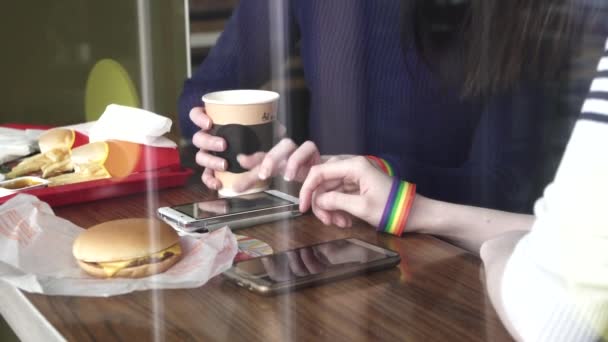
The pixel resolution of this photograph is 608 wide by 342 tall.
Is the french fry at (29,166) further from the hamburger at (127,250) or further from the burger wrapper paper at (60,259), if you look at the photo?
the hamburger at (127,250)

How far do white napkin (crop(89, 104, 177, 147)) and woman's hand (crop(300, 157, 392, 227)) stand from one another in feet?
0.91

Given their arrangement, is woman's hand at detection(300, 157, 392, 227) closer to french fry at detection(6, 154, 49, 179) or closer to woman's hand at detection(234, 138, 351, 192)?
woman's hand at detection(234, 138, 351, 192)

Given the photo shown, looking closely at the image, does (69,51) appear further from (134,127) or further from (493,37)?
(493,37)

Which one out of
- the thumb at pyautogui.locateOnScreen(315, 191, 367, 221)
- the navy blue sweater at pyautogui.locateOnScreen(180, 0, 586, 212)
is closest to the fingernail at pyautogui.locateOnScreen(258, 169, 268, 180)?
the thumb at pyautogui.locateOnScreen(315, 191, 367, 221)

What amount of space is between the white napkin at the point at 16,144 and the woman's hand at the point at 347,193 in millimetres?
523

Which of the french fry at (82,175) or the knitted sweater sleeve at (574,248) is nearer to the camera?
the knitted sweater sleeve at (574,248)

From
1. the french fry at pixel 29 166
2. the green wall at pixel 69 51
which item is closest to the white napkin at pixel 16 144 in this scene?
the french fry at pixel 29 166

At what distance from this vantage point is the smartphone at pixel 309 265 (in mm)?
571

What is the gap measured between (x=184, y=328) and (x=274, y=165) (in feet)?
1.23

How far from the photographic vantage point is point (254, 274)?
0.58 metres

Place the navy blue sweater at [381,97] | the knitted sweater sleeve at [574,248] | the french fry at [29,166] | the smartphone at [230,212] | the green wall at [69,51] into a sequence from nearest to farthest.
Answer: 1. the knitted sweater sleeve at [574,248]
2. the smartphone at [230,212]
3. the french fry at [29,166]
4. the navy blue sweater at [381,97]
5. the green wall at [69,51]

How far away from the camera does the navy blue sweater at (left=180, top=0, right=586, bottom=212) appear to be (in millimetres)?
1252

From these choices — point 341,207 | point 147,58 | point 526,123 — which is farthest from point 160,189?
point 147,58

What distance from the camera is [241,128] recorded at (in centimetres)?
87
